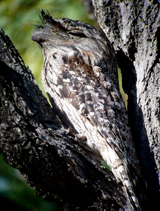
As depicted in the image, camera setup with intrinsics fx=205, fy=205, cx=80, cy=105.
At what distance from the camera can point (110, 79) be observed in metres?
2.12

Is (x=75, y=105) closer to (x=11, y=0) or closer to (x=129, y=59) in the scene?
(x=129, y=59)

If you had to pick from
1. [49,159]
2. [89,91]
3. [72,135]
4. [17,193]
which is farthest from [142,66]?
[17,193]

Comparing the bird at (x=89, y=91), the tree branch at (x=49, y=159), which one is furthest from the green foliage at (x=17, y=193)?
the bird at (x=89, y=91)

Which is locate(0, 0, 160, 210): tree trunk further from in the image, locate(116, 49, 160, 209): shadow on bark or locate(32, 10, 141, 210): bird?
locate(32, 10, 141, 210): bird

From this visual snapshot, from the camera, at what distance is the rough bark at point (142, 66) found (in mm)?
1883

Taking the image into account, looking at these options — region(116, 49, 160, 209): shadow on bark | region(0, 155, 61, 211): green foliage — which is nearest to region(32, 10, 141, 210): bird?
region(116, 49, 160, 209): shadow on bark


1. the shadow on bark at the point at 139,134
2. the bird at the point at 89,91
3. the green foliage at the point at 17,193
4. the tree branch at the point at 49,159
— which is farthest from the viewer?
the green foliage at the point at 17,193

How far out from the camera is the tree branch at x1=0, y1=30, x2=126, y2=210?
143cm

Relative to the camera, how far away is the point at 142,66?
80.2 inches

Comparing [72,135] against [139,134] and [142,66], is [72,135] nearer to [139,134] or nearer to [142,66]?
[139,134]

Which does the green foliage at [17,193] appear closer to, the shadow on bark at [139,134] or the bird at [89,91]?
the bird at [89,91]

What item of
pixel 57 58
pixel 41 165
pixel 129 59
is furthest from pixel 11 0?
pixel 41 165

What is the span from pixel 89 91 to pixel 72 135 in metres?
0.49

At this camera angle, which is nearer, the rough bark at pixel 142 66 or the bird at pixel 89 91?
the bird at pixel 89 91
